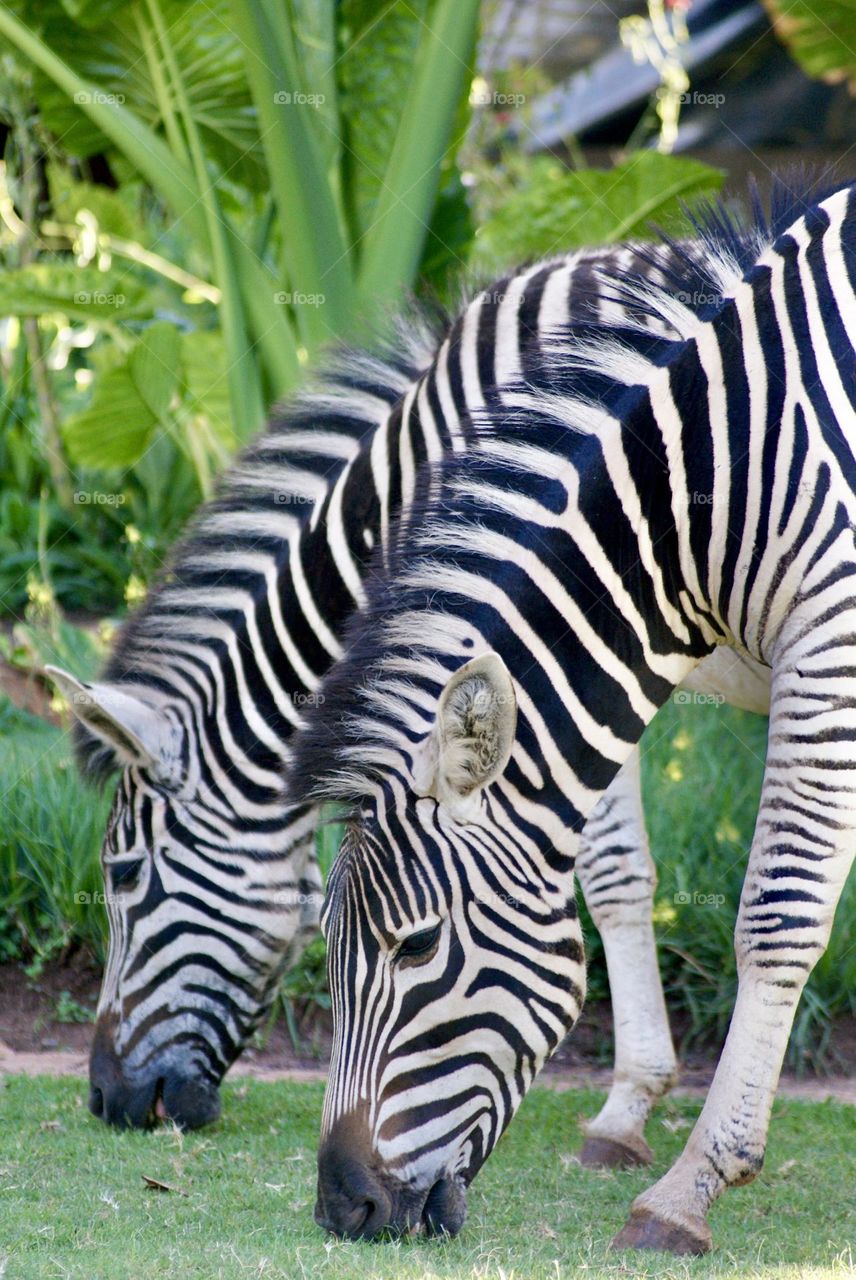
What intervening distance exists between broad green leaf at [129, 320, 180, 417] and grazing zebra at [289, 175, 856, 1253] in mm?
3975

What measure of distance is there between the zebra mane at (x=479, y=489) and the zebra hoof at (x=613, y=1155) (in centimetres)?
184

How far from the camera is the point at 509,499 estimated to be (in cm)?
327

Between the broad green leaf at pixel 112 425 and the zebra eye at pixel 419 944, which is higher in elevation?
the broad green leaf at pixel 112 425

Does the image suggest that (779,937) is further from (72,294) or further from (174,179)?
(174,179)

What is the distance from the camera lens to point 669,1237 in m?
3.20

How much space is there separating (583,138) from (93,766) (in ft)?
44.0

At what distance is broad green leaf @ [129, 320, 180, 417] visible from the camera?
279 inches

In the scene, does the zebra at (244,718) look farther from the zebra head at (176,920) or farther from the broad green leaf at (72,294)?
the broad green leaf at (72,294)

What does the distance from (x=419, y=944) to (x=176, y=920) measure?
1.30 meters

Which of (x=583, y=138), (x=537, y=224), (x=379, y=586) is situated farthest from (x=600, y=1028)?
(x=583, y=138)

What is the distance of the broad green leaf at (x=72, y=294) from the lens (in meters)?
6.88
